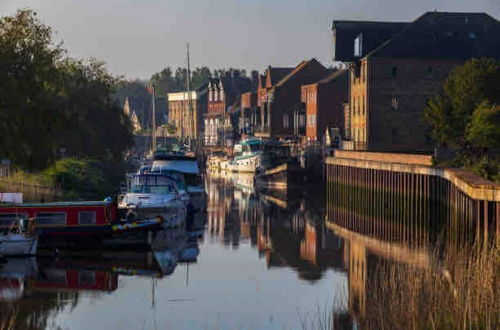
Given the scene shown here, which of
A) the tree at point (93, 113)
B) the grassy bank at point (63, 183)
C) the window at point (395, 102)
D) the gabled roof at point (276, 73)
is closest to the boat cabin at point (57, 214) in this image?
the grassy bank at point (63, 183)

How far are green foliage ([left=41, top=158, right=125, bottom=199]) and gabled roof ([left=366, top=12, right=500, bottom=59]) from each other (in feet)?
83.2

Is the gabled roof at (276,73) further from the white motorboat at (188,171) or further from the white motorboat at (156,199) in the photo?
the white motorboat at (156,199)

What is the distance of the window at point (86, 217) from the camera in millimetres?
46750

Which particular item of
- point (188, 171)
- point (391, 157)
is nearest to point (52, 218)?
point (391, 157)

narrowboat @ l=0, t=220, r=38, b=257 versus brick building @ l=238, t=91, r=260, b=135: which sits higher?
brick building @ l=238, t=91, r=260, b=135

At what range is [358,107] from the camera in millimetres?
98688

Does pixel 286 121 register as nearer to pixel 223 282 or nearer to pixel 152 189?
pixel 152 189

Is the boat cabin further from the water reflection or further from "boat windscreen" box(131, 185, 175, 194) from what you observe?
"boat windscreen" box(131, 185, 175, 194)

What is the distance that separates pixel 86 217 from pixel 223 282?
357 inches

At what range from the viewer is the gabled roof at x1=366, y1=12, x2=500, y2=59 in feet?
308

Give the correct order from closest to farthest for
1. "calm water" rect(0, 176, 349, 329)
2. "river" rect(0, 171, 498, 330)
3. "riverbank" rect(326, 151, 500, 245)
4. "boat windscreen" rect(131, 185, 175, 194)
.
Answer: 1. "river" rect(0, 171, 498, 330)
2. "calm water" rect(0, 176, 349, 329)
3. "riverbank" rect(326, 151, 500, 245)
4. "boat windscreen" rect(131, 185, 175, 194)

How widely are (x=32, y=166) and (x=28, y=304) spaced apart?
24356 millimetres

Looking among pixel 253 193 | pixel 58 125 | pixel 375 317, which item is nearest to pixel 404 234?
pixel 58 125

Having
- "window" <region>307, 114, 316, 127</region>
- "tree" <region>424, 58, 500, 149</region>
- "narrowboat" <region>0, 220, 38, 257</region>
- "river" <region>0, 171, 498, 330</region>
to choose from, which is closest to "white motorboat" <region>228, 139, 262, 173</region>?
"window" <region>307, 114, 316, 127</region>
